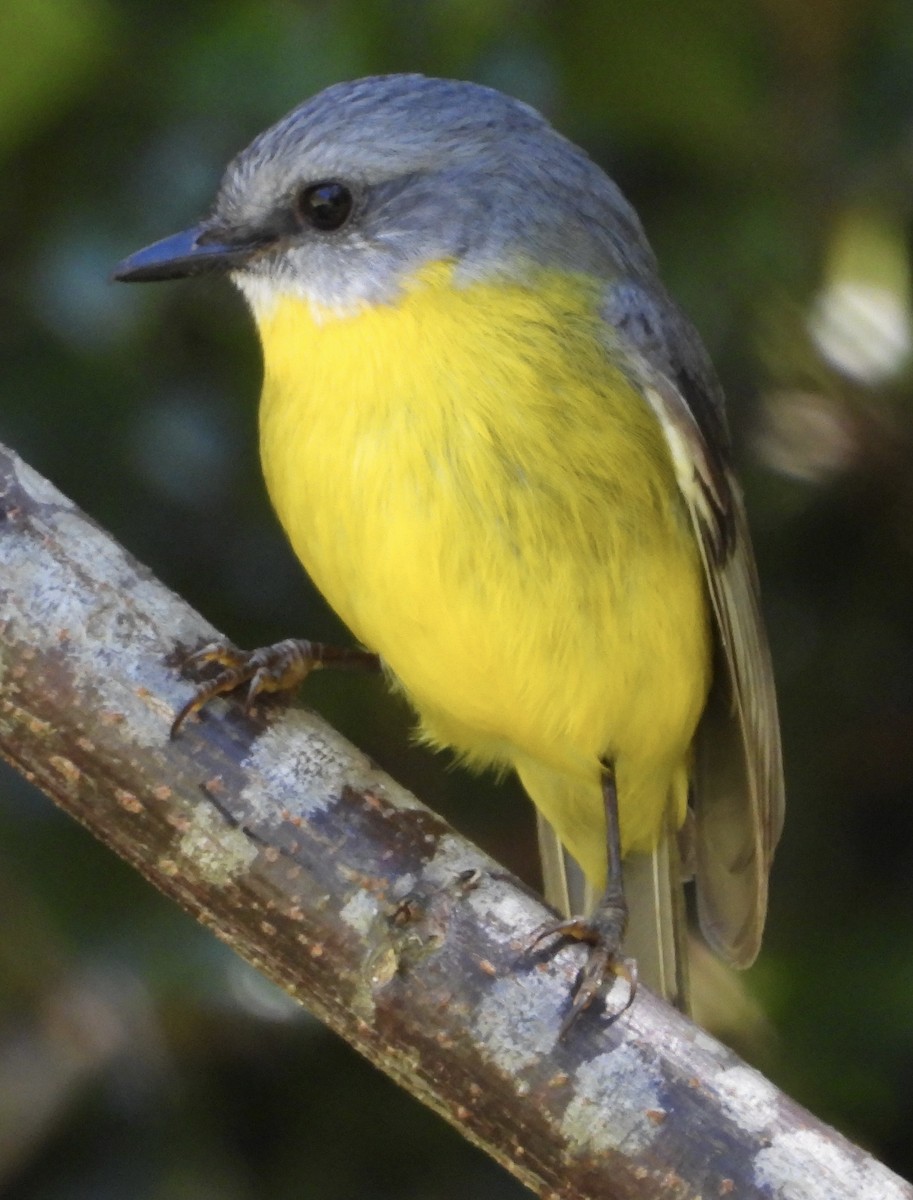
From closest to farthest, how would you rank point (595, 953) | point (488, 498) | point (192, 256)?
point (595, 953) < point (488, 498) < point (192, 256)

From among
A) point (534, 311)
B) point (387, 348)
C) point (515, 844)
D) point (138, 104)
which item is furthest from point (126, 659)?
point (515, 844)

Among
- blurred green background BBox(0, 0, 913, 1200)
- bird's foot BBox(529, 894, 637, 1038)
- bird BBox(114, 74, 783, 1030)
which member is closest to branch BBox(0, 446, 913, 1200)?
bird's foot BBox(529, 894, 637, 1038)

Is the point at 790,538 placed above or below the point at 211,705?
below

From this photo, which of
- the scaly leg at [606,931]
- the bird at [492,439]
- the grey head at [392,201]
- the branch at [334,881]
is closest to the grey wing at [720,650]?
the bird at [492,439]

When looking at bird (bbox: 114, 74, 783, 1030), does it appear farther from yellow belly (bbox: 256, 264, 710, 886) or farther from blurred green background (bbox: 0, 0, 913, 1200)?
blurred green background (bbox: 0, 0, 913, 1200)

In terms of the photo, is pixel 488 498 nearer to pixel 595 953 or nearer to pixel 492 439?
pixel 492 439

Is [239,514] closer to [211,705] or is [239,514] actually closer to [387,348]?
[387,348]

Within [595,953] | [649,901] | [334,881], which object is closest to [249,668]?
[334,881]

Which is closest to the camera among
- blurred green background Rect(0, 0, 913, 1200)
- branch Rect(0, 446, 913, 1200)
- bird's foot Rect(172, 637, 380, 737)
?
branch Rect(0, 446, 913, 1200)
